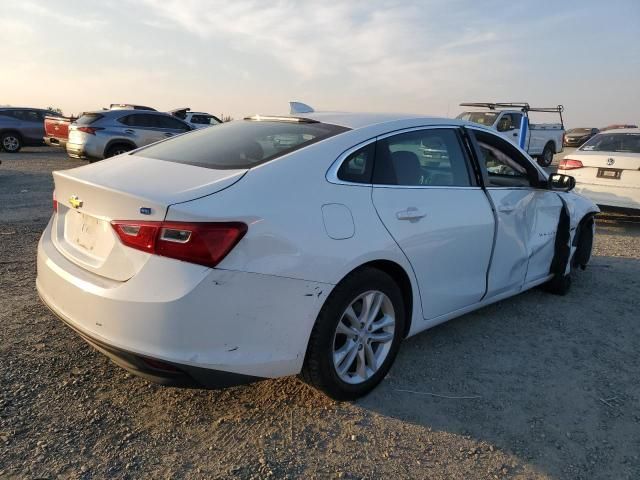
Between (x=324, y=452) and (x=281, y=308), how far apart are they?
724mm

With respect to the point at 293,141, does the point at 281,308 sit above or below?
below

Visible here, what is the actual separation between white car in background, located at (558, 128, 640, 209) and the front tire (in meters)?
5.92

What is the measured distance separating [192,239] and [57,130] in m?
15.6

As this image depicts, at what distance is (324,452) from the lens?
2.44 meters

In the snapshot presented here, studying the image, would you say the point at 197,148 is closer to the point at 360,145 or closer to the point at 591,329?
the point at 360,145

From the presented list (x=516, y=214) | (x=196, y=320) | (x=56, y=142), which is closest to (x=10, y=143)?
(x=56, y=142)

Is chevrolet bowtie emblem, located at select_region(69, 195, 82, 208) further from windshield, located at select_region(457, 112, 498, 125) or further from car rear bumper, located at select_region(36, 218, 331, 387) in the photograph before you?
windshield, located at select_region(457, 112, 498, 125)

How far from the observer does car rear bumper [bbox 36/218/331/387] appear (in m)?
2.18

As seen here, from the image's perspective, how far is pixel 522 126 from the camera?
1470cm

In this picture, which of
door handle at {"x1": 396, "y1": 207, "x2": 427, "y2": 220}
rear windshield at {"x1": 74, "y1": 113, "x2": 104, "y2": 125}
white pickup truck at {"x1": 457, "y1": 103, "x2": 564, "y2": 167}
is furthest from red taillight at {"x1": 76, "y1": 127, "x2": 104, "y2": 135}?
door handle at {"x1": 396, "y1": 207, "x2": 427, "y2": 220}

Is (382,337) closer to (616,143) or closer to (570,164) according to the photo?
(570,164)

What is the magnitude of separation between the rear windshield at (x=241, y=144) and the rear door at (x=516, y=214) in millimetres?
1369

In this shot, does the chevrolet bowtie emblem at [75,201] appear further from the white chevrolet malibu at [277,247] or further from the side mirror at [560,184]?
the side mirror at [560,184]

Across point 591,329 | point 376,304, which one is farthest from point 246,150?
point 591,329
